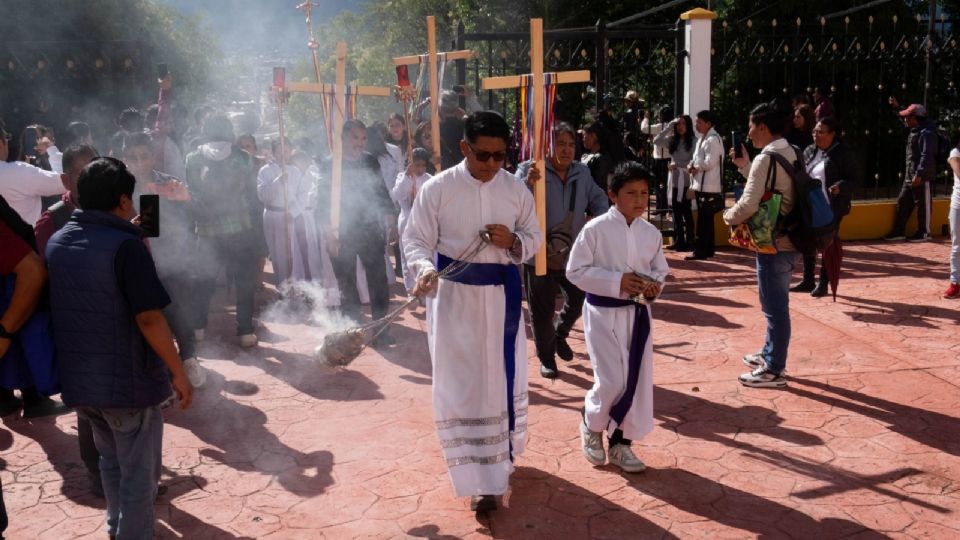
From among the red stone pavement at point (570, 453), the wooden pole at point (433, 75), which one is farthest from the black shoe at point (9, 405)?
the wooden pole at point (433, 75)

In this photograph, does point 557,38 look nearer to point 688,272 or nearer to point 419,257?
point 688,272

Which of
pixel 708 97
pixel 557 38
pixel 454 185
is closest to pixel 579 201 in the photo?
pixel 454 185

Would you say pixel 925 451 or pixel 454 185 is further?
pixel 925 451

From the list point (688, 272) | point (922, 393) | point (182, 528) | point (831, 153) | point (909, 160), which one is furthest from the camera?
point (909, 160)

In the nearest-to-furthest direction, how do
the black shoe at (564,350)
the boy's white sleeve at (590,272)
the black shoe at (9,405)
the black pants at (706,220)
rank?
1. the boy's white sleeve at (590,272)
2. the black shoe at (9,405)
3. the black shoe at (564,350)
4. the black pants at (706,220)

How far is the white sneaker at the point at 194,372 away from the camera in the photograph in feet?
21.4

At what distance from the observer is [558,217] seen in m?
6.68

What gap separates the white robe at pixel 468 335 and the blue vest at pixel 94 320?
1404 millimetres

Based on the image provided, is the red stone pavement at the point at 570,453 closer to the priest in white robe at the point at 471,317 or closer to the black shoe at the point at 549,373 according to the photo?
the black shoe at the point at 549,373

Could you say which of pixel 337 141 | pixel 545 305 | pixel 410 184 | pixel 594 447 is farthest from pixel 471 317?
pixel 410 184

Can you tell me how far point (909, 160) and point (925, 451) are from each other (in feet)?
25.6

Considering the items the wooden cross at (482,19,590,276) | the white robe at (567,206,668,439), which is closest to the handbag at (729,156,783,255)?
the white robe at (567,206,668,439)

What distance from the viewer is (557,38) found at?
1105cm

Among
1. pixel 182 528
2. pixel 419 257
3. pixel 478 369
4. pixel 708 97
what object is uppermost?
pixel 708 97
